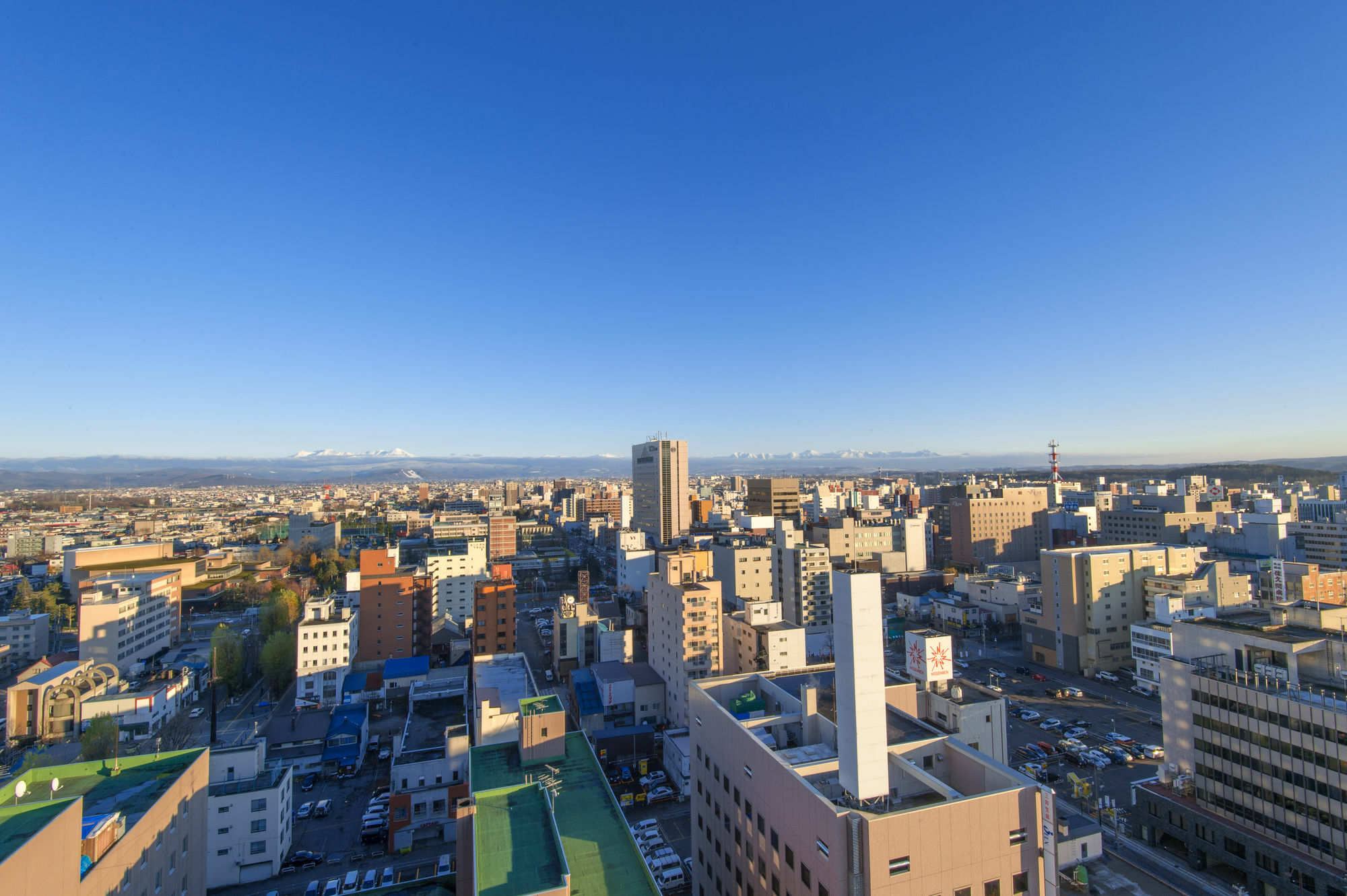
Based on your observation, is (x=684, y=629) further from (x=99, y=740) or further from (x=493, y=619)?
(x=99, y=740)

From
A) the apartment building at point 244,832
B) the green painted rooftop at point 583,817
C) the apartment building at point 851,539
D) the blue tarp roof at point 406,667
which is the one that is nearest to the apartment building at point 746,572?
the apartment building at point 851,539

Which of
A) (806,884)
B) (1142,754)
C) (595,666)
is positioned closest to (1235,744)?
(1142,754)

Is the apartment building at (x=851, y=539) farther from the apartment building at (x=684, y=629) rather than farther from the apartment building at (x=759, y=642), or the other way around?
the apartment building at (x=684, y=629)

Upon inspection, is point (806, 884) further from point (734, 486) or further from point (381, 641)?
point (734, 486)

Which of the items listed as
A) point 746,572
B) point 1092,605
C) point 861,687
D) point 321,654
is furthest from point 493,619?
point 1092,605

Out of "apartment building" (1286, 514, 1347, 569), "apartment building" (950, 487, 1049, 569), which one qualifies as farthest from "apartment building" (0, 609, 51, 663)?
"apartment building" (1286, 514, 1347, 569)

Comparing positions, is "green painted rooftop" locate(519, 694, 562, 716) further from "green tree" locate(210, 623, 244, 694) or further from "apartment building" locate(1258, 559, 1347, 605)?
"apartment building" locate(1258, 559, 1347, 605)
